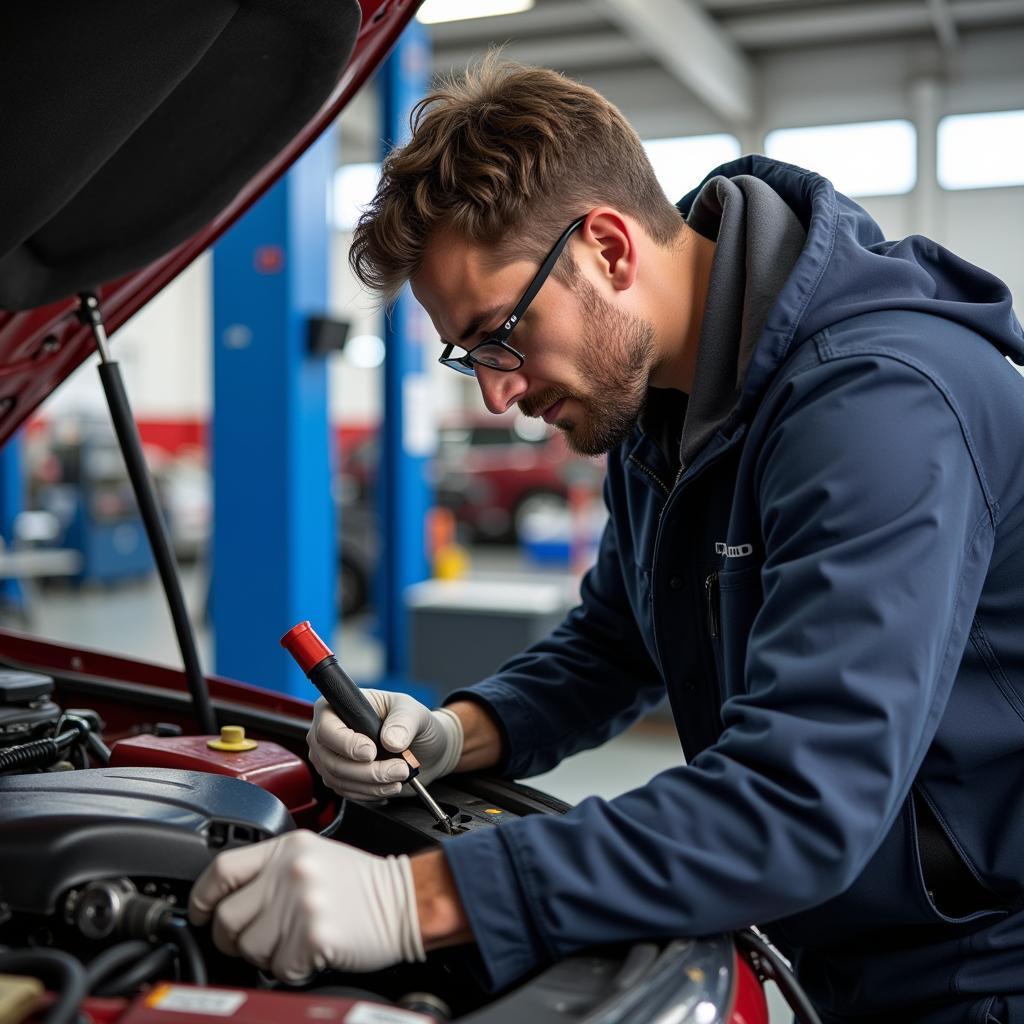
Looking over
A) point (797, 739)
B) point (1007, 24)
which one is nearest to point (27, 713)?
point (797, 739)

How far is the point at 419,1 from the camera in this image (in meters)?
1.20

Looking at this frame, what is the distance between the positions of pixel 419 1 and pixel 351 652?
493 centimetres

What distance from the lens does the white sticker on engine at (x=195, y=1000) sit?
660 millimetres

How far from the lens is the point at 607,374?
117 centimetres

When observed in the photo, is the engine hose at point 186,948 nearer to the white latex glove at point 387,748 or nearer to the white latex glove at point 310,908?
the white latex glove at point 310,908

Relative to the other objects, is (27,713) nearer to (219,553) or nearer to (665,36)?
(219,553)

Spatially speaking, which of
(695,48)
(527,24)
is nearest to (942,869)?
(695,48)

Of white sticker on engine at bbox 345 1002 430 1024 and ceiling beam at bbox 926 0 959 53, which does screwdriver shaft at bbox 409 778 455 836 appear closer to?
white sticker on engine at bbox 345 1002 430 1024

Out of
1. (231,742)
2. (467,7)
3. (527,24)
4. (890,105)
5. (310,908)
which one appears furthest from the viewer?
(890,105)

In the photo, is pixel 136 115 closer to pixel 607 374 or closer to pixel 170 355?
pixel 607 374

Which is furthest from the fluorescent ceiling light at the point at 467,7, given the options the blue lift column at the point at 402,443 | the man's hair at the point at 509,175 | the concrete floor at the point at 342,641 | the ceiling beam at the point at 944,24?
the man's hair at the point at 509,175

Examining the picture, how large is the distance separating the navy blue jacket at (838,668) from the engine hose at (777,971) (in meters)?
0.09

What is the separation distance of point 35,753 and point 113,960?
0.49 m

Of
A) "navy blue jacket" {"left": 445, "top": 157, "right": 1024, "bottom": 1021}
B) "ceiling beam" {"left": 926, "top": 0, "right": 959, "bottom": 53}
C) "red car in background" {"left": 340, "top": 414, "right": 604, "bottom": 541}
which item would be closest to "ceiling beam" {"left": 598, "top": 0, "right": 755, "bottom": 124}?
"ceiling beam" {"left": 926, "top": 0, "right": 959, "bottom": 53}
